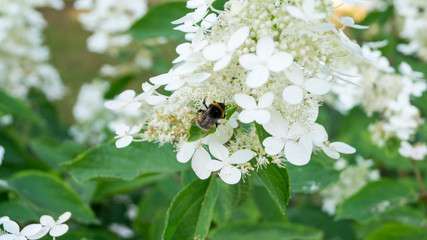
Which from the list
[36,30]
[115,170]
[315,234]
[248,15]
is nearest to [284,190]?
[248,15]

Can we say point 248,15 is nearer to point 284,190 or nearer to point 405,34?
point 284,190

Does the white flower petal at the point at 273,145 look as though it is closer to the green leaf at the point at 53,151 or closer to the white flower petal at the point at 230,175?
the white flower petal at the point at 230,175

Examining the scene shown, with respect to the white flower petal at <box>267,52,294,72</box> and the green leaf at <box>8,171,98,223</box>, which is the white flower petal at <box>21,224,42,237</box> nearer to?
the green leaf at <box>8,171,98,223</box>

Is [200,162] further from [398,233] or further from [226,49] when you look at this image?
[398,233]

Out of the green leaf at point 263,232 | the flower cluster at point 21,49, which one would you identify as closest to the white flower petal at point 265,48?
the green leaf at point 263,232

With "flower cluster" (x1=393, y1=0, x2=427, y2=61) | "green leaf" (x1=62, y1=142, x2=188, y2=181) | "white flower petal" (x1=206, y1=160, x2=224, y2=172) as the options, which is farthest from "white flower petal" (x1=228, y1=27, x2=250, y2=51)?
"flower cluster" (x1=393, y1=0, x2=427, y2=61)

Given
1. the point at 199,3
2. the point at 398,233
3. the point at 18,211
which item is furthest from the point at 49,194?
the point at 398,233
